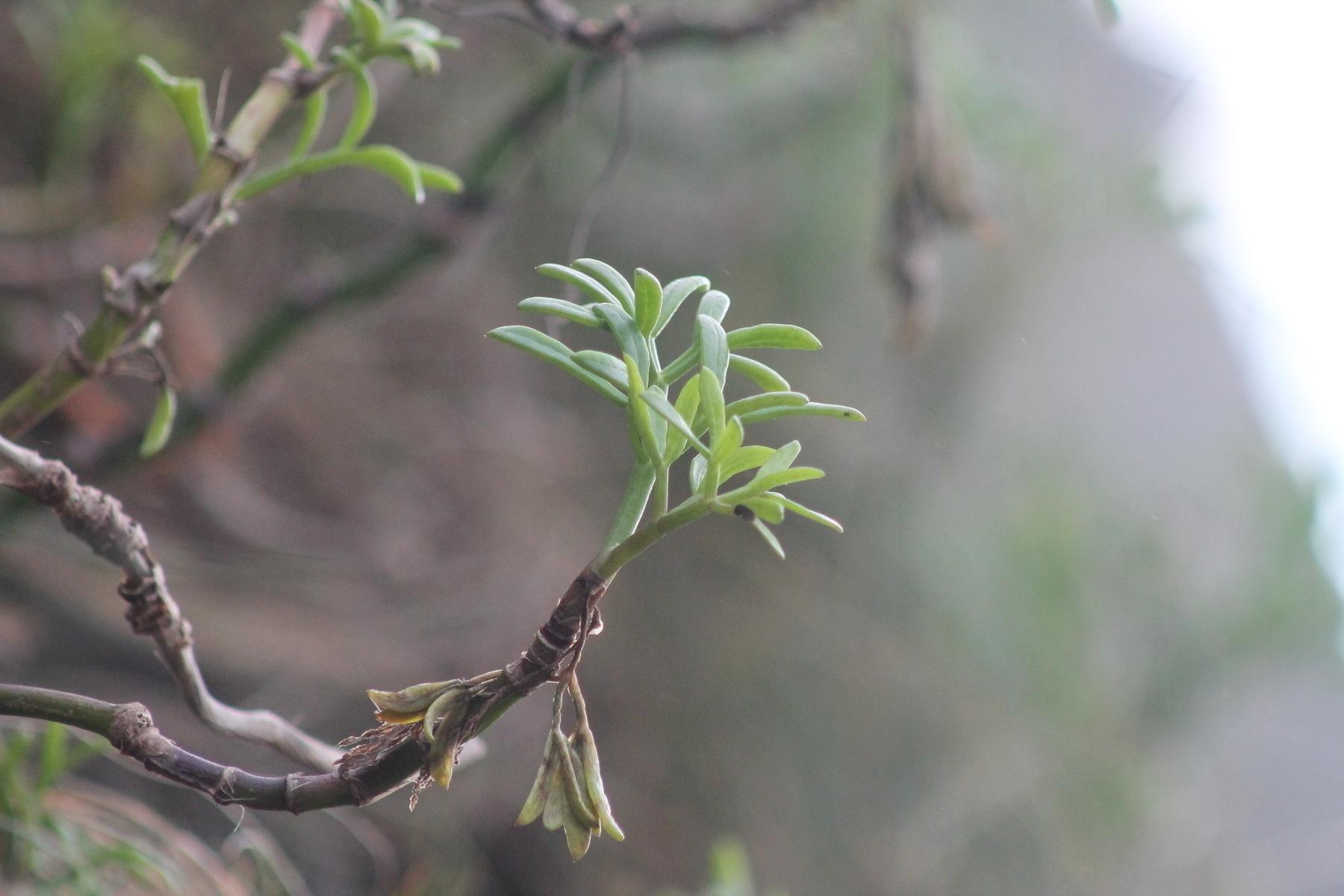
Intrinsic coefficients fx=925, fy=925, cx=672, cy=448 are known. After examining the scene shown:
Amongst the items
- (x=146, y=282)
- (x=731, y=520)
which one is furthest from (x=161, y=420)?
(x=731, y=520)

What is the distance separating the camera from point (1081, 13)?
2.22 meters

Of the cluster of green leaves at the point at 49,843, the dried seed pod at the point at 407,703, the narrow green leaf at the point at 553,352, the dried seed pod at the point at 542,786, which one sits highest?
the narrow green leaf at the point at 553,352

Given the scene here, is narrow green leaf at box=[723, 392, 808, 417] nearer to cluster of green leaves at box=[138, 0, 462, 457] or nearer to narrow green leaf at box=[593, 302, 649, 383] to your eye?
narrow green leaf at box=[593, 302, 649, 383]

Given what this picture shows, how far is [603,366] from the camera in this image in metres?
0.22

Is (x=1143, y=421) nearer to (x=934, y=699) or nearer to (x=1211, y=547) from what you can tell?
(x=1211, y=547)

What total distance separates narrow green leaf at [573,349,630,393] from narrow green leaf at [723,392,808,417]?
0.03m

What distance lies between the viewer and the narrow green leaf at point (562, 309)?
232 mm

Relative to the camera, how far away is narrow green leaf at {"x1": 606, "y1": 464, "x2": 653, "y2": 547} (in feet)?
0.69

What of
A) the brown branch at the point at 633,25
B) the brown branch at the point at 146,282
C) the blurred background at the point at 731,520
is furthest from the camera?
the blurred background at the point at 731,520

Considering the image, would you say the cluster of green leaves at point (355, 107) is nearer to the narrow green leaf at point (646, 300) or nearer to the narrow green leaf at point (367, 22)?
the narrow green leaf at point (367, 22)

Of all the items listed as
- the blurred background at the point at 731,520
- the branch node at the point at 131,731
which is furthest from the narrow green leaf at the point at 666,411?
the blurred background at the point at 731,520

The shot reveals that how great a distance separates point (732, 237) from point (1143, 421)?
3.89 ft

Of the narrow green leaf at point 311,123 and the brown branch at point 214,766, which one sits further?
the narrow green leaf at point 311,123

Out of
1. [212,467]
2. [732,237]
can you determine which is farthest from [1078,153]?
[212,467]
